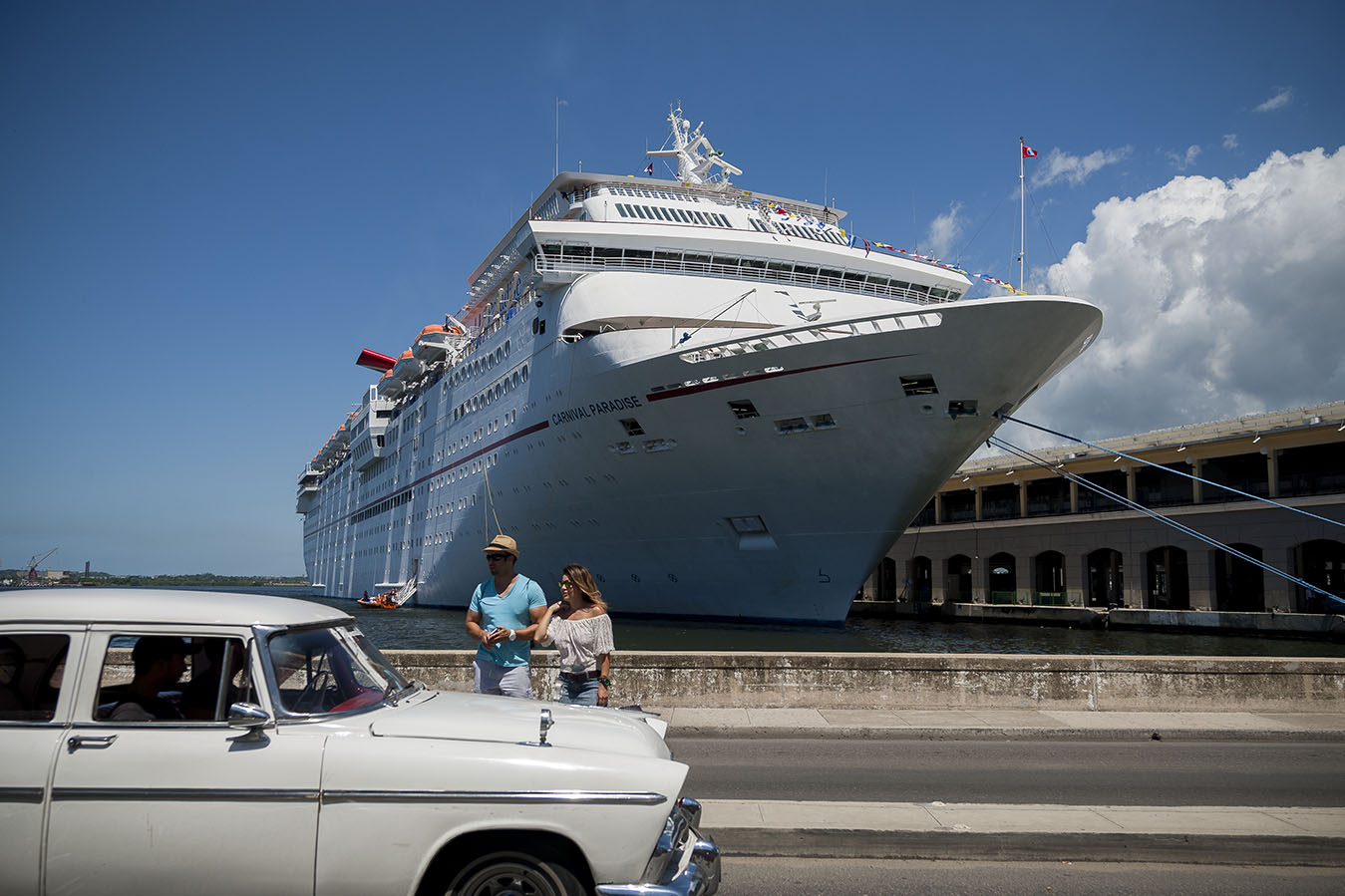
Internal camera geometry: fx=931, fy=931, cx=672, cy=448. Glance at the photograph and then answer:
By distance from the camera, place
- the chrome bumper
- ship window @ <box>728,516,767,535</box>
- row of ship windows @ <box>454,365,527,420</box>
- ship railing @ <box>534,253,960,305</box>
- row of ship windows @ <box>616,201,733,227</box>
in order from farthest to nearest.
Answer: row of ship windows @ <box>616,201,733,227</box> < row of ship windows @ <box>454,365,527,420</box> < ship railing @ <box>534,253,960,305</box> < ship window @ <box>728,516,767,535</box> < the chrome bumper

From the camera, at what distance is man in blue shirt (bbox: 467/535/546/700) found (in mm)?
6266

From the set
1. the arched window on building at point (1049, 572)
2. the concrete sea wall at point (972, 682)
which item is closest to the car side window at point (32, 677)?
the concrete sea wall at point (972, 682)

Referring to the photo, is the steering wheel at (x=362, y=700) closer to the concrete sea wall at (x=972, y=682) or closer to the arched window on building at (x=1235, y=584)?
the concrete sea wall at (x=972, y=682)

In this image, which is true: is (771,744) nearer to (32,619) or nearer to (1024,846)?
(1024,846)

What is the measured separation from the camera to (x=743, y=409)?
2155 cm

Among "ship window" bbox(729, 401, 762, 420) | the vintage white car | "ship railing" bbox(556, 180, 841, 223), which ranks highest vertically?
"ship railing" bbox(556, 180, 841, 223)

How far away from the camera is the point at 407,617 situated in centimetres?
3831

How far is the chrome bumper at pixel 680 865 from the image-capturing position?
3.61 m

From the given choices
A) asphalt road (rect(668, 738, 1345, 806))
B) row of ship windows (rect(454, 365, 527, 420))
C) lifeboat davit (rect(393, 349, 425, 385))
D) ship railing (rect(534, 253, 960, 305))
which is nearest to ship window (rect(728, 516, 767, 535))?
ship railing (rect(534, 253, 960, 305))

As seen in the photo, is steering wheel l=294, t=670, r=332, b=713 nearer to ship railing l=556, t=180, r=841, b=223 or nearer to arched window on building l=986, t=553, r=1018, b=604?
ship railing l=556, t=180, r=841, b=223

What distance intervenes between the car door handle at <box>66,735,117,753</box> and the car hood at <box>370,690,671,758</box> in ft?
3.30

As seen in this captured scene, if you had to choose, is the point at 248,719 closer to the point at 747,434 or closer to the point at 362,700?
the point at 362,700

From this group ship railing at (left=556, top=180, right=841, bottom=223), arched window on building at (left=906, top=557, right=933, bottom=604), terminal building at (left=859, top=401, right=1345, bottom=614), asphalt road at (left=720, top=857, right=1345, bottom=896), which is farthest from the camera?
arched window on building at (left=906, top=557, right=933, bottom=604)

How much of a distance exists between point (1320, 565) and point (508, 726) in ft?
155
